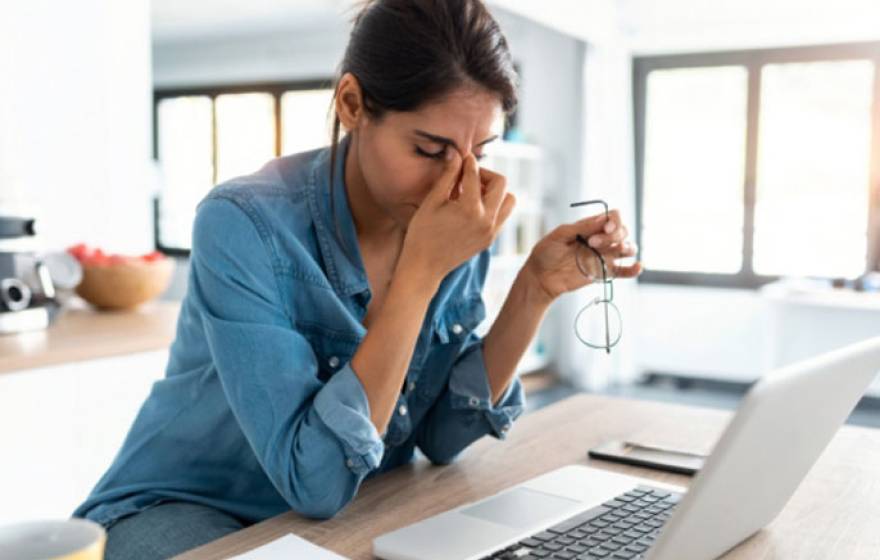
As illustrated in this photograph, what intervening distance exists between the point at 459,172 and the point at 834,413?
0.49 meters

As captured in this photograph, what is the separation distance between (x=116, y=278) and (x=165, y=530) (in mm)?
1554

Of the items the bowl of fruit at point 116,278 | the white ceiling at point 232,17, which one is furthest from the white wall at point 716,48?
the bowl of fruit at point 116,278

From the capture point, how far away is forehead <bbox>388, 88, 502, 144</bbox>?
1060mm

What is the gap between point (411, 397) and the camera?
4.08 feet

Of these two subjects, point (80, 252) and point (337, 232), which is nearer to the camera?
point (337, 232)

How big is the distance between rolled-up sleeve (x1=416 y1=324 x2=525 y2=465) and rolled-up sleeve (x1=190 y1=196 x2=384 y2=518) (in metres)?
0.22

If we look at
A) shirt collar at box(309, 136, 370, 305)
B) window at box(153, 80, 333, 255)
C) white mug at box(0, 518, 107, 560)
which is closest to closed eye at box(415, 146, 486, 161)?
shirt collar at box(309, 136, 370, 305)

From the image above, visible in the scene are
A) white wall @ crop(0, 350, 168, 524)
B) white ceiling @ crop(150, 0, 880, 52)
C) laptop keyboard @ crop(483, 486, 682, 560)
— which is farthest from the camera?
white ceiling @ crop(150, 0, 880, 52)

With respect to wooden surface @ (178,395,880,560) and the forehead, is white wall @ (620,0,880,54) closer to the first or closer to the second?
wooden surface @ (178,395,880,560)

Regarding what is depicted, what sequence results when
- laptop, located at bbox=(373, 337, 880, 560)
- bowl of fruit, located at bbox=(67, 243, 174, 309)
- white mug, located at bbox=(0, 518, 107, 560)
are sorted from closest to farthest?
white mug, located at bbox=(0, 518, 107, 560)
laptop, located at bbox=(373, 337, 880, 560)
bowl of fruit, located at bbox=(67, 243, 174, 309)

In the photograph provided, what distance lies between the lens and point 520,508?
38.3 inches

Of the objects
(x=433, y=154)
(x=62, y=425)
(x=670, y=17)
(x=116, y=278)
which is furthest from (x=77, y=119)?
(x=670, y=17)

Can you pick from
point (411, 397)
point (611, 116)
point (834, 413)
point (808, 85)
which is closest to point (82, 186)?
point (411, 397)

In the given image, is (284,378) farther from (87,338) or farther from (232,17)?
(232,17)
